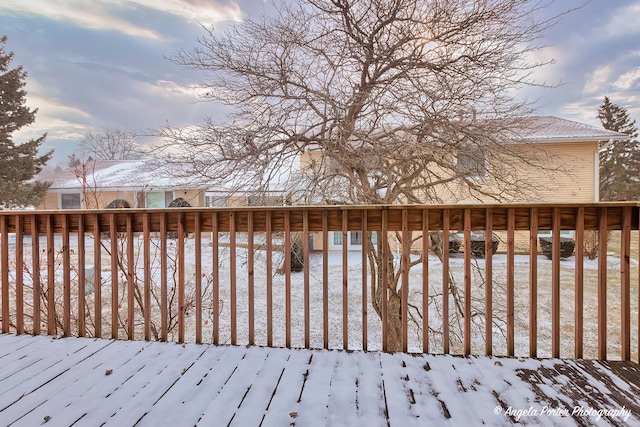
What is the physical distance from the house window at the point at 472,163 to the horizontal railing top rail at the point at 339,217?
1.90 meters

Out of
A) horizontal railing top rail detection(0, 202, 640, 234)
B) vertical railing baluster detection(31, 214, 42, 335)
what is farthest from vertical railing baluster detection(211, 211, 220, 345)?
vertical railing baluster detection(31, 214, 42, 335)

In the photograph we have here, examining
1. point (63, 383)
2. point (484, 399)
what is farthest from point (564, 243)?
point (63, 383)

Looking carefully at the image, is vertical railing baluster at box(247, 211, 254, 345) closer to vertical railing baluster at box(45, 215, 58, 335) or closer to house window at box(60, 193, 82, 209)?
vertical railing baluster at box(45, 215, 58, 335)

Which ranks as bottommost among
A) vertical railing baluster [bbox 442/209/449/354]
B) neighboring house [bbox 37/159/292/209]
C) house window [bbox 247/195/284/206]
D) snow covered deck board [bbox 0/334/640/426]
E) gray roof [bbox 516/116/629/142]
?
snow covered deck board [bbox 0/334/640/426]

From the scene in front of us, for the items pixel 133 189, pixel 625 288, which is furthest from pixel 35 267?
pixel 133 189

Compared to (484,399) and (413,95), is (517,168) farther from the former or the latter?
(484,399)

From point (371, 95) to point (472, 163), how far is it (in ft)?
5.26

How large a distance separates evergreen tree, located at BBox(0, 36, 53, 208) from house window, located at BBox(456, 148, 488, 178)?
1583 cm

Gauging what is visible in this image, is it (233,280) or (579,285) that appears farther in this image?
(233,280)

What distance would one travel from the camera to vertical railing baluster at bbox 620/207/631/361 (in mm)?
2172

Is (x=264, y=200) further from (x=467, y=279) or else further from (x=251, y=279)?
(x=467, y=279)

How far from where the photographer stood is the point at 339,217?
7.89ft

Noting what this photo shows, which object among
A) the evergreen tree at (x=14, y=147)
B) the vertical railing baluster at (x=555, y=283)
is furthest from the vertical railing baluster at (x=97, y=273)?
the evergreen tree at (x=14, y=147)

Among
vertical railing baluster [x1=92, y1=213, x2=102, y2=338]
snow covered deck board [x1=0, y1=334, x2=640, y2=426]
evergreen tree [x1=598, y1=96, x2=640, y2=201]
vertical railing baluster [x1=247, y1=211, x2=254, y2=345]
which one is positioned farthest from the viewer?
evergreen tree [x1=598, y1=96, x2=640, y2=201]
